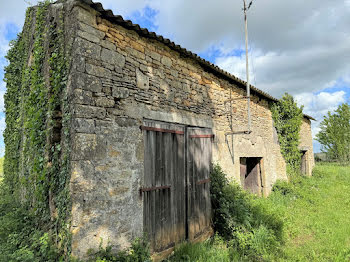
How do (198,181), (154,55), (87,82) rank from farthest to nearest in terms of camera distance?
1. (198,181)
2. (154,55)
3. (87,82)

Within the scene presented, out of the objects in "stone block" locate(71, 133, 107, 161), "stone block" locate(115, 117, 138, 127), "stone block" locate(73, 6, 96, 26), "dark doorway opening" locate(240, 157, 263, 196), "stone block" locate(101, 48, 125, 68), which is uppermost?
"stone block" locate(73, 6, 96, 26)

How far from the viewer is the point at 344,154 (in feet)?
53.9

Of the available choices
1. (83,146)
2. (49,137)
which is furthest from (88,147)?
(49,137)

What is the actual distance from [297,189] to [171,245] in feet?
19.8

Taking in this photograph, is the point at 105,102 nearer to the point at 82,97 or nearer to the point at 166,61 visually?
the point at 82,97

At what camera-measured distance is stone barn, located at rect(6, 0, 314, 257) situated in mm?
2765

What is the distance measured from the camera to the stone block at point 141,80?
345cm

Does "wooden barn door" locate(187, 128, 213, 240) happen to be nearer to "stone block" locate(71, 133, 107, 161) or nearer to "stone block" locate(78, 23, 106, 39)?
"stone block" locate(71, 133, 107, 161)

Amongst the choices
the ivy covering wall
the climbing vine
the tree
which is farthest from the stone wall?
the tree

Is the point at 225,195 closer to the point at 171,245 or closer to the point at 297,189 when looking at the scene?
the point at 171,245

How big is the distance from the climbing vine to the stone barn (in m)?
4.30

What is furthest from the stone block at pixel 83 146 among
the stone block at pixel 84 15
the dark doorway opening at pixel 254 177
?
the dark doorway opening at pixel 254 177

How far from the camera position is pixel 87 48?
2.90 m

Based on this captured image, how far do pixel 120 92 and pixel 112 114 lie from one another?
1.19 feet
